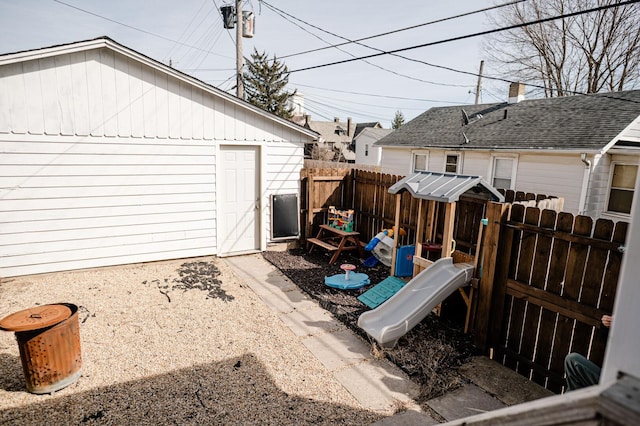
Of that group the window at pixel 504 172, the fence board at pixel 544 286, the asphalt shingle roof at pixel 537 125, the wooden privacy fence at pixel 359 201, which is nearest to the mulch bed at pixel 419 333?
the fence board at pixel 544 286

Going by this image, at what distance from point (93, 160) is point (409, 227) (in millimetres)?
6363

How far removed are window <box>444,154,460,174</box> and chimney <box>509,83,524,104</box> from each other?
405 centimetres

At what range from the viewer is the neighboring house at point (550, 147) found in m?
10.6

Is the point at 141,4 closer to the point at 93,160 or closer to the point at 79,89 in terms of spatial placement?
the point at 79,89

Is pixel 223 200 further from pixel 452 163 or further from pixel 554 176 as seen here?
pixel 452 163

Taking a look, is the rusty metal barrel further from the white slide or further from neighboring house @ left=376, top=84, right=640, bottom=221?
neighboring house @ left=376, top=84, right=640, bottom=221

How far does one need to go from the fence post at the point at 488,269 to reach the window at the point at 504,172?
937 centimetres

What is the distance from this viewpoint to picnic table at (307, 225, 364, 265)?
8141mm

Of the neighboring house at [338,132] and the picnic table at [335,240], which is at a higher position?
the neighboring house at [338,132]

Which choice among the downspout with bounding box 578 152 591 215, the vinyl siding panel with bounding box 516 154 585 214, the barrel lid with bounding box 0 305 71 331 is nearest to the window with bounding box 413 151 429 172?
the vinyl siding panel with bounding box 516 154 585 214

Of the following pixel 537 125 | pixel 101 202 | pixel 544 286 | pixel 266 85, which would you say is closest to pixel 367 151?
pixel 266 85

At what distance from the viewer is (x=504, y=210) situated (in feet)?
14.4

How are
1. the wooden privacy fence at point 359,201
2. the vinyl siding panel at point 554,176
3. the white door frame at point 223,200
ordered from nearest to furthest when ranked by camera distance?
the wooden privacy fence at point 359,201 → the white door frame at point 223,200 → the vinyl siding panel at point 554,176

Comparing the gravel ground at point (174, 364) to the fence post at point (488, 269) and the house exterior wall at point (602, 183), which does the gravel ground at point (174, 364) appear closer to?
the fence post at point (488, 269)
